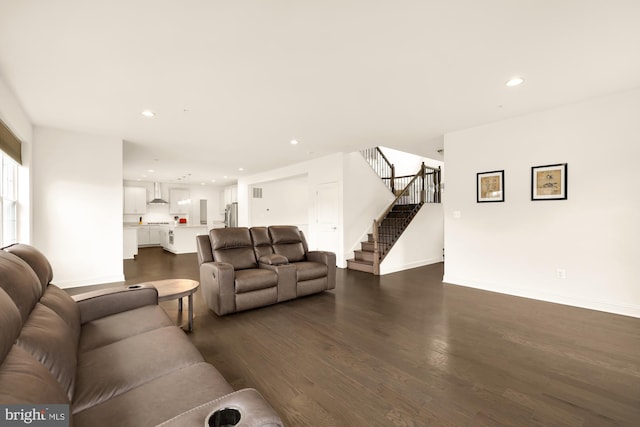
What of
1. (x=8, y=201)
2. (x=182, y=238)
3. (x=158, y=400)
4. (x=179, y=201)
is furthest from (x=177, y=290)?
(x=179, y=201)

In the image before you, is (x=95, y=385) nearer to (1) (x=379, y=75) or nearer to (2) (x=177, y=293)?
(2) (x=177, y=293)

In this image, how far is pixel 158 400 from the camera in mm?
1098

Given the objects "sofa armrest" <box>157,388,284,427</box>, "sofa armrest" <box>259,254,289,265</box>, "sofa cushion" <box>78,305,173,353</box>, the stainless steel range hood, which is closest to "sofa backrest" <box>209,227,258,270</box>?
"sofa armrest" <box>259,254,289,265</box>

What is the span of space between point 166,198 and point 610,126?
12559 mm

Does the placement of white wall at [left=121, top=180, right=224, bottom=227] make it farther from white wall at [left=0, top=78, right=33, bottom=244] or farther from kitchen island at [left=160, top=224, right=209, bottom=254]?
white wall at [left=0, top=78, right=33, bottom=244]

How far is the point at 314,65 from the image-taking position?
266 centimetres

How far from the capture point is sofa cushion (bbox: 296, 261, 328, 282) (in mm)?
3911

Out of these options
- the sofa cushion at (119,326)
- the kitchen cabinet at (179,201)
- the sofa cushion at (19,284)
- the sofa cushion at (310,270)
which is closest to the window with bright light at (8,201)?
the sofa cushion at (119,326)

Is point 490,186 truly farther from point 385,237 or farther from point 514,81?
point 385,237

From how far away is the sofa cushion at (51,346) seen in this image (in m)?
1.07

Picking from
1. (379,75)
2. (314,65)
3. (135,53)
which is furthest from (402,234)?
(135,53)

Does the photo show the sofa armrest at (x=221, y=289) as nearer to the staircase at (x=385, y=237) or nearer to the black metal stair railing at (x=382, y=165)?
the staircase at (x=385, y=237)

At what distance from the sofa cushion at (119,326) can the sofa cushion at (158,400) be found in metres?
0.66

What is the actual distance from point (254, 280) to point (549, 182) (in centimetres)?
417
